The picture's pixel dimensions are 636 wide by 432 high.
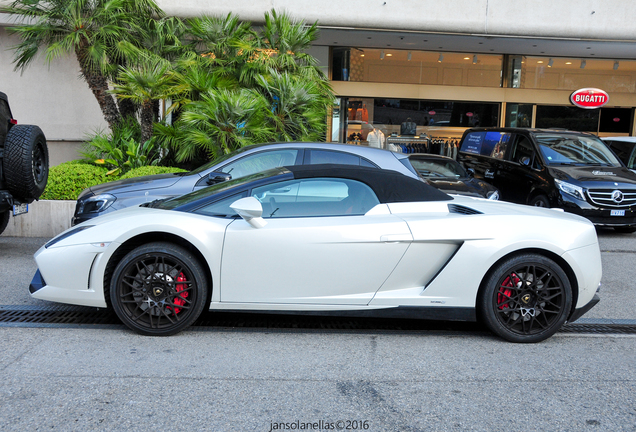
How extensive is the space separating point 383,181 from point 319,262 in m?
0.88

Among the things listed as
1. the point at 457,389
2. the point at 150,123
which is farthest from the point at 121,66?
the point at 457,389

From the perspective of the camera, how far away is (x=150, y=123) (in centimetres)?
1159

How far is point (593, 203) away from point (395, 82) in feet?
32.1

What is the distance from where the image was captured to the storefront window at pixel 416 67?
58.7 ft

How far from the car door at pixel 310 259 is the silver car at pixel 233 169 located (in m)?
2.34

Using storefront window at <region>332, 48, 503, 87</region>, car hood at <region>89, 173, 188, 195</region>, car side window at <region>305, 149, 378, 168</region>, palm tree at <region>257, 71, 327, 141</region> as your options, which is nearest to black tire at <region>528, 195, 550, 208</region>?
palm tree at <region>257, 71, 327, 141</region>

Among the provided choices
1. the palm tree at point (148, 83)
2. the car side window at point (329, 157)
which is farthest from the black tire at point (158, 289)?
the palm tree at point (148, 83)

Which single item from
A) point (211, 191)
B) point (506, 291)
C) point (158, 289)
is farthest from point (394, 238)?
point (158, 289)

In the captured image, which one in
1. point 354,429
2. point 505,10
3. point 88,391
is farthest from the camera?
point 505,10

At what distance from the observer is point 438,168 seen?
10.8m

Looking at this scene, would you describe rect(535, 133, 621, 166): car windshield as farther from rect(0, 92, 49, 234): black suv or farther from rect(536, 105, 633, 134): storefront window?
rect(536, 105, 633, 134): storefront window

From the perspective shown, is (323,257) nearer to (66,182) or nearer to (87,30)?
(66,182)

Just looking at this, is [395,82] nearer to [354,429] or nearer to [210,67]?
[210,67]

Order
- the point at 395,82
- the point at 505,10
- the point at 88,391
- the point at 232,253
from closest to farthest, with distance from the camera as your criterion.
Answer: the point at 88,391 < the point at 232,253 < the point at 505,10 < the point at 395,82
